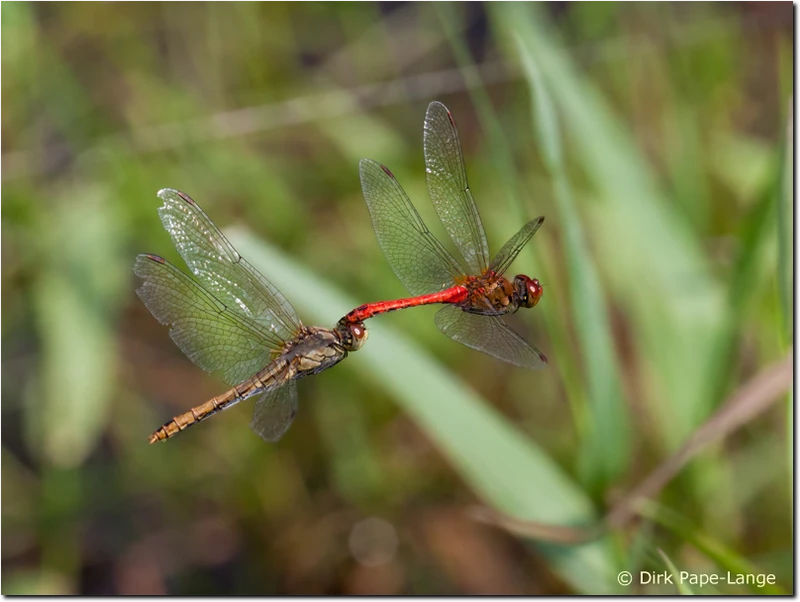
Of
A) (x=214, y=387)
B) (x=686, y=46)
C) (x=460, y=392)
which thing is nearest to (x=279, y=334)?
(x=460, y=392)

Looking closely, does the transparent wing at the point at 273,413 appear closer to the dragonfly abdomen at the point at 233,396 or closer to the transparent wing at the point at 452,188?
the dragonfly abdomen at the point at 233,396

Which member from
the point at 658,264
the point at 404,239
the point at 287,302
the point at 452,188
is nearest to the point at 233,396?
the point at 287,302

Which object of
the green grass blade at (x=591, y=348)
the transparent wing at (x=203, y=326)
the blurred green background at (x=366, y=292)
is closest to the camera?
the transparent wing at (x=203, y=326)

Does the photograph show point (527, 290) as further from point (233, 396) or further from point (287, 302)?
point (233, 396)

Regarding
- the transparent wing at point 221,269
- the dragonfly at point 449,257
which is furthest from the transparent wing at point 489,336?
the transparent wing at point 221,269

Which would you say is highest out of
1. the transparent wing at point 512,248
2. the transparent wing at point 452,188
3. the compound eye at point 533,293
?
the transparent wing at point 452,188

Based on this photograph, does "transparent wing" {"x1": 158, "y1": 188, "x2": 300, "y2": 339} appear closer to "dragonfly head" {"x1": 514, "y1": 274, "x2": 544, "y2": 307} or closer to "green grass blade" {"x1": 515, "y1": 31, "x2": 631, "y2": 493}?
"dragonfly head" {"x1": 514, "y1": 274, "x2": 544, "y2": 307}
